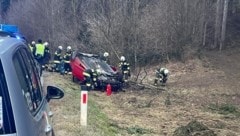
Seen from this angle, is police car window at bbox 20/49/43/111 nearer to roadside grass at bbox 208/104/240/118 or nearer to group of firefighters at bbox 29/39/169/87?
roadside grass at bbox 208/104/240/118

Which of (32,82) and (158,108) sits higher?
(32,82)

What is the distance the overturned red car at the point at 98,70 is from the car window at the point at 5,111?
44.8 feet

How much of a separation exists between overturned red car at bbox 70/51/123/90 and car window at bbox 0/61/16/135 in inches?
537

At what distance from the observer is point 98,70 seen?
56.3ft

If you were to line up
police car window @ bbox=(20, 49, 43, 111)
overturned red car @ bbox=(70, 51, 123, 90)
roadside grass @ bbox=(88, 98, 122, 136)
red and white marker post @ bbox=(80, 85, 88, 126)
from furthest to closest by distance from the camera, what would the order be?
1. overturned red car @ bbox=(70, 51, 123, 90)
2. roadside grass @ bbox=(88, 98, 122, 136)
3. red and white marker post @ bbox=(80, 85, 88, 126)
4. police car window @ bbox=(20, 49, 43, 111)

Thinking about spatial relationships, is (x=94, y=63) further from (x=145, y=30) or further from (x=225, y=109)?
(x=145, y=30)

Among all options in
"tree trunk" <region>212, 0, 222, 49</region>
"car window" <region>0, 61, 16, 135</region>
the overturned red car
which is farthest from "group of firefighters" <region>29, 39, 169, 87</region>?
"tree trunk" <region>212, 0, 222, 49</region>

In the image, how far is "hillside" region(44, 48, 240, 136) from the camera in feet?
32.9

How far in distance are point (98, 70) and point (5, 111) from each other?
1434 cm

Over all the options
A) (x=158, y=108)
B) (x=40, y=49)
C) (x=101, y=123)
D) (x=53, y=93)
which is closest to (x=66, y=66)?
(x=40, y=49)

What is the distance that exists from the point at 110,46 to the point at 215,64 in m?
6.23

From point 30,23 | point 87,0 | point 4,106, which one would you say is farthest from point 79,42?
point 4,106

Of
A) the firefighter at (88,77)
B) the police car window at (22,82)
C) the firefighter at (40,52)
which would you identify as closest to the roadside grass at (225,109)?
the firefighter at (88,77)

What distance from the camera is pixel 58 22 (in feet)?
130
